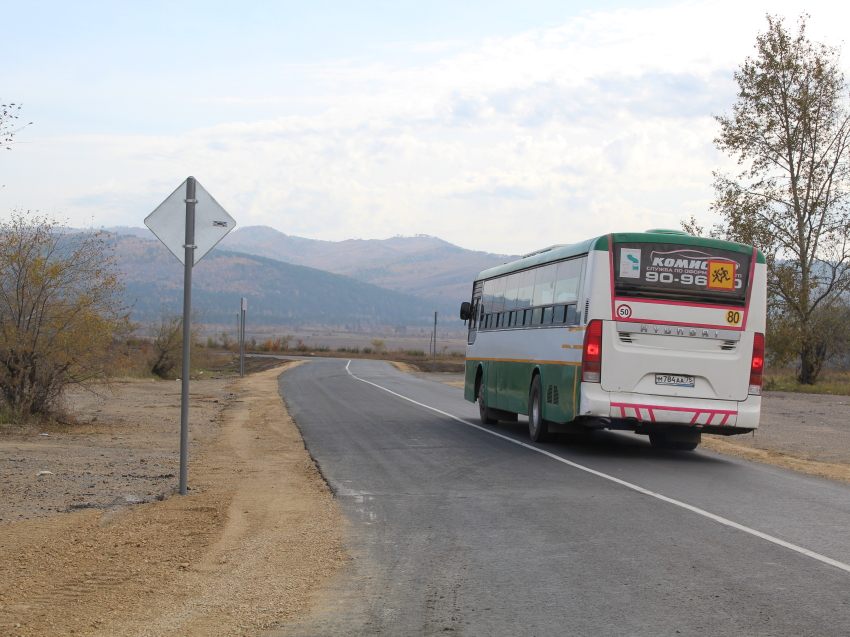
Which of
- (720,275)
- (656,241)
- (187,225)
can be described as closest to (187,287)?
(187,225)

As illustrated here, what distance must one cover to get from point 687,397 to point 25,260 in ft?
37.2

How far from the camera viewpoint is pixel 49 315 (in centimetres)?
1507

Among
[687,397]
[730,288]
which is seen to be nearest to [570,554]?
[687,397]

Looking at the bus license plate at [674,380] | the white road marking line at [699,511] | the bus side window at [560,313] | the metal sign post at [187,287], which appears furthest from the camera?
the bus side window at [560,313]

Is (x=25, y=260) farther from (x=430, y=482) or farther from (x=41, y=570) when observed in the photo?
(x=41, y=570)

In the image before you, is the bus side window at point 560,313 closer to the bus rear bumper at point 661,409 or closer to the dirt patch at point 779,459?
the bus rear bumper at point 661,409

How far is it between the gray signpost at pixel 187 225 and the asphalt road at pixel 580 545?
2.26 meters

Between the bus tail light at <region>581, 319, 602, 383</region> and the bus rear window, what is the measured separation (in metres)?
0.62

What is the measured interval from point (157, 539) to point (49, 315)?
30.0 feet

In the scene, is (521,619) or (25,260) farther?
(25,260)

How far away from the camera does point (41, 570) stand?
6148 millimetres

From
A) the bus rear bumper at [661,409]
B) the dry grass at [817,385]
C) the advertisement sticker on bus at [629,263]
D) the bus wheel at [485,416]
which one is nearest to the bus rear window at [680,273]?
the advertisement sticker on bus at [629,263]

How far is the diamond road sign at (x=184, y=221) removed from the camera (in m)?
9.12

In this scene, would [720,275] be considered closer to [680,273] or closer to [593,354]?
[680,273]
